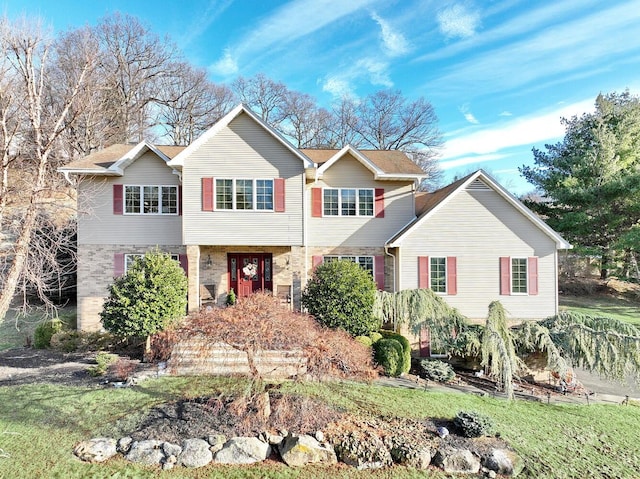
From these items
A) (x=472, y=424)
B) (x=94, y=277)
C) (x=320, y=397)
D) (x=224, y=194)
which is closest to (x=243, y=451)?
(x=320, y=397)

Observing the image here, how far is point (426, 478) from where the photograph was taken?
5.98m

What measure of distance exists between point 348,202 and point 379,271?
3.62 metres

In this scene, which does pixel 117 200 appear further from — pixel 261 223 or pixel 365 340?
pixel 365 340

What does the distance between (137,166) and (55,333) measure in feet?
24.9

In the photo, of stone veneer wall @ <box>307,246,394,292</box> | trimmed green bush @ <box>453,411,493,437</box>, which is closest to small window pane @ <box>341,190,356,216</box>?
stone veneer wall @ <box>307,246,394,292</box>

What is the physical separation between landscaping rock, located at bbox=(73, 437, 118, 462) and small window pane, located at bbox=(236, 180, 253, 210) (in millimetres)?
9316

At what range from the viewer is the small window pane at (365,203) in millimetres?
15539

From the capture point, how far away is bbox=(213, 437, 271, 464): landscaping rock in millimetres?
6195

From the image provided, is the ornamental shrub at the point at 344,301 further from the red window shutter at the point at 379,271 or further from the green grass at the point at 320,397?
the red window shutter at the point at 379,271

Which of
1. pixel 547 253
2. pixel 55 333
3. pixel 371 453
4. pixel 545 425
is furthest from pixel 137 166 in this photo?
pixel 547 253

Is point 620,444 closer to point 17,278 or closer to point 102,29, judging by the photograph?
point 17,278

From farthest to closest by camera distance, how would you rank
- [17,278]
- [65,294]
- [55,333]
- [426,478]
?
[65,294]
[55,333]
[17,278]
[426,478]

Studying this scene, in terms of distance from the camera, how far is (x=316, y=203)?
15375 millimetres

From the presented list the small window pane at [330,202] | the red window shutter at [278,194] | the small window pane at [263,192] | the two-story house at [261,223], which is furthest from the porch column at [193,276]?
the small window pane at [330,202]
